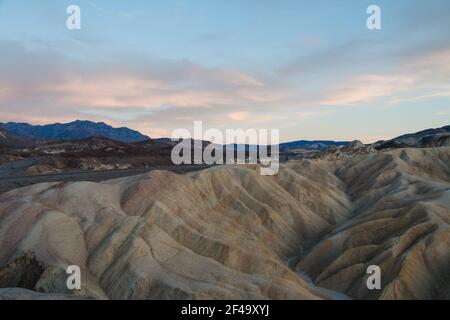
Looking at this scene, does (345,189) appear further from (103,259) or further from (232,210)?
(103,259)

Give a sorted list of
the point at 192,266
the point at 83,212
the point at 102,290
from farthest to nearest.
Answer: the point at 83,212 < the point at 192,266 < the point at 102,290

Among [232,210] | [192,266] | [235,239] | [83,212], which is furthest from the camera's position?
[232,210]

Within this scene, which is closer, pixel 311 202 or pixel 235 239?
pixel 235 239

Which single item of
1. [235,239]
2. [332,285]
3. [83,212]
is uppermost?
[83,212]

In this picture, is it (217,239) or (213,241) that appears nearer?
(213,241)

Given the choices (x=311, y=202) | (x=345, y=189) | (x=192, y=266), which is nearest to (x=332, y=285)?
(x=192, y=266)

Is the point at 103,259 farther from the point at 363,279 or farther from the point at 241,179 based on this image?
the point at 241,179

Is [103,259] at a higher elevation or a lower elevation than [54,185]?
lower
